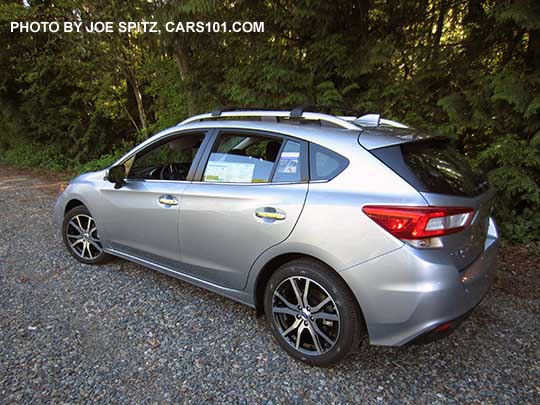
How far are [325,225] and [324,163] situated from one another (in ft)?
1.33

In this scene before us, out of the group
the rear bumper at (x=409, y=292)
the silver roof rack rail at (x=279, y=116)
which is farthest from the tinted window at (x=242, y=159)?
the rear bumper at (x=409, y=292)

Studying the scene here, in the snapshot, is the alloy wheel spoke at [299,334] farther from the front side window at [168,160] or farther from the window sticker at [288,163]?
the front side window at [168,160]

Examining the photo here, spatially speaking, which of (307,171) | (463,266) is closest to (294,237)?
(307,171)

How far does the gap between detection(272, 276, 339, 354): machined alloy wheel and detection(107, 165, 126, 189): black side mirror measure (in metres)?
1.82

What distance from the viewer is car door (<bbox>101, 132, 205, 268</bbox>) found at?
2.94m

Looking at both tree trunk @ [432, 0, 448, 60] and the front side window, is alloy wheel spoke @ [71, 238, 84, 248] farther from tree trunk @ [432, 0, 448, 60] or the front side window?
tree trunk @ [432, 0, 448, 60]

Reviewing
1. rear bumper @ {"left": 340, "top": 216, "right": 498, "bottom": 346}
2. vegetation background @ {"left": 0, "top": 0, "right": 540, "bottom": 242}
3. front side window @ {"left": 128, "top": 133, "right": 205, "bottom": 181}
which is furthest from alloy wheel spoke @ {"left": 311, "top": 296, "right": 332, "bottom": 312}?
vegetation background @ {"left": 0, "top": 0, "right": 540, "bottom": 242}

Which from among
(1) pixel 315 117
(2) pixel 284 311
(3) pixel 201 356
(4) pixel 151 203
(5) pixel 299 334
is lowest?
(3) pixel 201 356

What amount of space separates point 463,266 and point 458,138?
3310 mm

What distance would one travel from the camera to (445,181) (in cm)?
211

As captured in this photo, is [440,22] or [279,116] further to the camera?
[440,22]

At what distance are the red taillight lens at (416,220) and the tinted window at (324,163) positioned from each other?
0.32 metres

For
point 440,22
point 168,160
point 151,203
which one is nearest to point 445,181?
point 151,203

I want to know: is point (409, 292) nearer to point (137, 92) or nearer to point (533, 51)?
point (533, 51)
